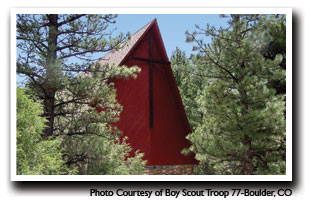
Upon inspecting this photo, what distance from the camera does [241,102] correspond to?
7238mm

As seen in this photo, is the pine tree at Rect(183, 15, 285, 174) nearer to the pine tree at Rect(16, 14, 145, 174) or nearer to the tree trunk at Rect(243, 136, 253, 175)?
the tree trunk at Rect(243, 136, 253, 175)

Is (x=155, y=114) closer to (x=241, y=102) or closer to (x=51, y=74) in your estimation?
(x=241, y=102)

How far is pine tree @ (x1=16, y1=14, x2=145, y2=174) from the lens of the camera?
723 cm

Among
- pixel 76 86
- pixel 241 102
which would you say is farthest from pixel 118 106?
pixel 241 102

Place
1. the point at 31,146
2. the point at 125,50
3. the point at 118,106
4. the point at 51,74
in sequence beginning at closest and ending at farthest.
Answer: the point at 31,146, the point at 51,74, the point at 118,106, the point at 125,50

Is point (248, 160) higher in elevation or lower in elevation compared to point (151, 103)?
lower

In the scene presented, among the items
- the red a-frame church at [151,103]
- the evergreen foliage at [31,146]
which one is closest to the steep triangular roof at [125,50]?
the red a-frame church at [151,103]

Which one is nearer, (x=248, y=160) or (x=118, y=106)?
(x=248, y=160)

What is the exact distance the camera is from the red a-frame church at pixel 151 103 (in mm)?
9250

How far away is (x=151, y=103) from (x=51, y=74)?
3.32 meters

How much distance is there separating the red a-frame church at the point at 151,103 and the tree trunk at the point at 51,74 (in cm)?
170

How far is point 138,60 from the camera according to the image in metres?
9.85

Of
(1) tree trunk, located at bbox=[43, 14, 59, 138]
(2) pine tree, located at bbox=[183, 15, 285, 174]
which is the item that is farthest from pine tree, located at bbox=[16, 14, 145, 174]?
(2) pine tree, located at bbox=[183, 15, 285, 174]
